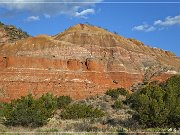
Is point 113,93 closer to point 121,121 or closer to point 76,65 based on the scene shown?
point 76,65

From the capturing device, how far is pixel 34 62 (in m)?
77.0

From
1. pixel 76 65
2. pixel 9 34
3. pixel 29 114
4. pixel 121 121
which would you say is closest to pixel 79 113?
pixel 121 121

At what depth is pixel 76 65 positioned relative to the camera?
79125 mm

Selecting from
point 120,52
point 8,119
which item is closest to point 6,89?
point 120,52

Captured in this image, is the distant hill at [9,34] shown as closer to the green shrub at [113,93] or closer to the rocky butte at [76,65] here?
the rocky butte at [76,65]

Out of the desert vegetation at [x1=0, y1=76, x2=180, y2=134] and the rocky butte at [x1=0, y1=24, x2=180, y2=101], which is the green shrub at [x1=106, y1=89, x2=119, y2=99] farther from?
the desert vegetation at [x1=0, y1=76, x2=180, y2=134]

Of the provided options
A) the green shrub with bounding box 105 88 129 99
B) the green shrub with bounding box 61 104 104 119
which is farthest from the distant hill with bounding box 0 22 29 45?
the green shrub with bounding box 61 104 104 119

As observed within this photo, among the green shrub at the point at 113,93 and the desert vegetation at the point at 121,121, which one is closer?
the desert vegetation at the point at 121,121

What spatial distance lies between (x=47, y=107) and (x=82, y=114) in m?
5.83

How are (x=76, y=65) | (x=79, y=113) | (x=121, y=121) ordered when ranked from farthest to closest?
1. (x=76, y=65)
2. (x=79, y=113)
3. (x=121, y=121)

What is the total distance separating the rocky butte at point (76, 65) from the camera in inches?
2884

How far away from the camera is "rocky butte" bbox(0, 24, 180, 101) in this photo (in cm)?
7325

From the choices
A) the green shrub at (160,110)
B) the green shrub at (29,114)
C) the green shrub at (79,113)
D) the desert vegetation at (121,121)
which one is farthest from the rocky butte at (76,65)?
the green shrub at (160,110)

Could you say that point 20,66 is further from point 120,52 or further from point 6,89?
point 120,52
